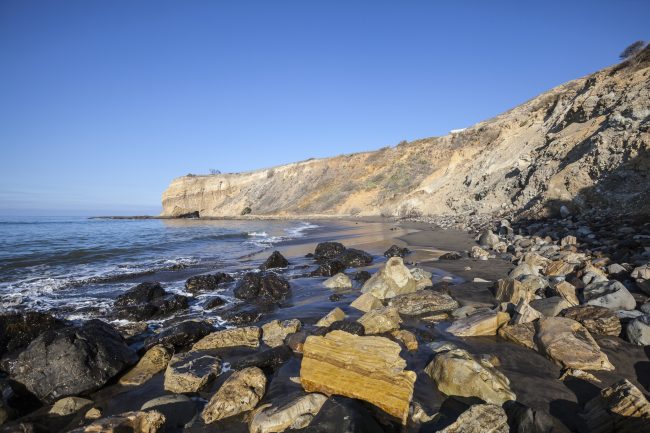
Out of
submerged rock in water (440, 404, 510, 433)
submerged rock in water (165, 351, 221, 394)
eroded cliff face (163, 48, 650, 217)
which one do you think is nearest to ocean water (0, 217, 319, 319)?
submerged rock in water (165, 351, 221, 394)

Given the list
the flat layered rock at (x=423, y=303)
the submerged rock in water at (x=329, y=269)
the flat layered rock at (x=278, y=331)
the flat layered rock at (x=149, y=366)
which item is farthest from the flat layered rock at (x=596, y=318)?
the submerged rock in water at (x=329, y=269)

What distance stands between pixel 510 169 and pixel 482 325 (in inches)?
921

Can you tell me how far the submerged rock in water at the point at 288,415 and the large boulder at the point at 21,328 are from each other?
487 centimetres

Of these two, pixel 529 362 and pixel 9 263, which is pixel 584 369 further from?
pixel 9 263

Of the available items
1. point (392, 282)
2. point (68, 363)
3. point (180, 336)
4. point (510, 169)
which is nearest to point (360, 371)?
point (180, 336)

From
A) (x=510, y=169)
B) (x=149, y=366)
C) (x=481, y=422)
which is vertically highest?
(x=510, y=169)

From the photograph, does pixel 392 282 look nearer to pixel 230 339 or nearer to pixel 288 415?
pixel 230 339

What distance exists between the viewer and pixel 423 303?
655 cm

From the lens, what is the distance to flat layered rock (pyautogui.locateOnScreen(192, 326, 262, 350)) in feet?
17.8

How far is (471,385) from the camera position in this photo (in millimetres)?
3629

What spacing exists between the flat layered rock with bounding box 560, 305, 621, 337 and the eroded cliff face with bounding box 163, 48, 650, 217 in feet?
28.0

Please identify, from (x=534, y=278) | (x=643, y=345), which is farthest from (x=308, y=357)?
(x=534, y=278)

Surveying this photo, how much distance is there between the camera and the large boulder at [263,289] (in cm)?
836

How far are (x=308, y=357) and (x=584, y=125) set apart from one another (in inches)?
902
